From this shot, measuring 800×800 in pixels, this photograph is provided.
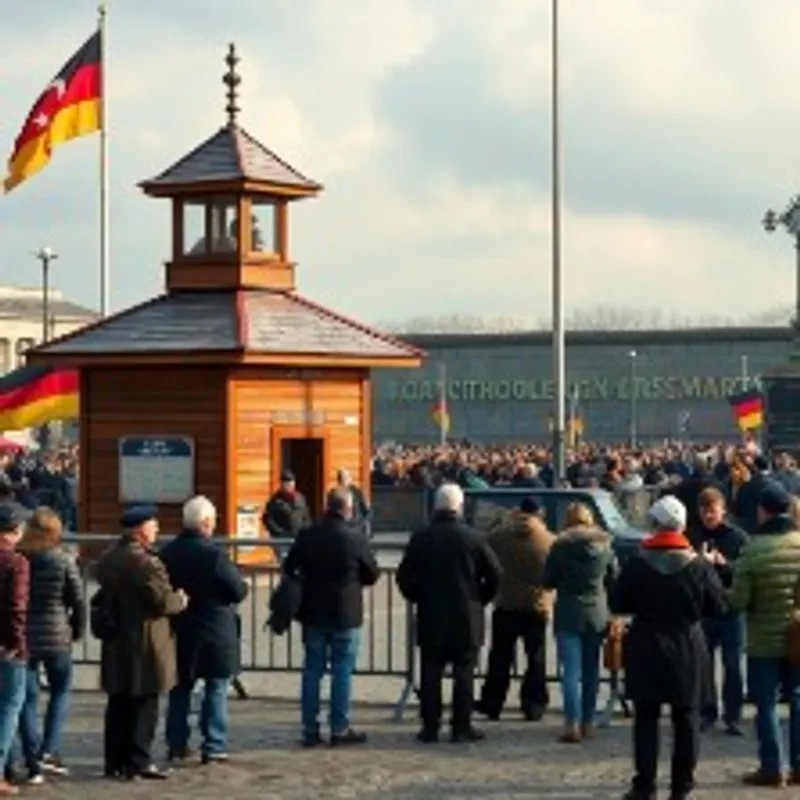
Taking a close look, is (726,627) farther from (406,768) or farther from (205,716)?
(205,716)

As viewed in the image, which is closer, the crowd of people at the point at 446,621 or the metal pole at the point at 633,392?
the crowd of people at the point at 446,621

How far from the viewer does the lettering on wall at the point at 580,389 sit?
86875 mm

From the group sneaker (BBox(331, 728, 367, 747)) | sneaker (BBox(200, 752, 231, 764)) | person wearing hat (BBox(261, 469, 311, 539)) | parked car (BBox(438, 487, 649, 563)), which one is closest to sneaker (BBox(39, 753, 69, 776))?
sneaker (BBox(200, 752, 231, 764))

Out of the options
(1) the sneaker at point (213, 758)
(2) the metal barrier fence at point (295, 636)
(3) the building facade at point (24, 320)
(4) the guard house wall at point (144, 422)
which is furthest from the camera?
(3) the building facade at point (24, 320)

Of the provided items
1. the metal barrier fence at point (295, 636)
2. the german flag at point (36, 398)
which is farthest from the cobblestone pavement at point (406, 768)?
the german flag at point (36, 398)

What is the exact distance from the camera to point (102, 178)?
115 feet

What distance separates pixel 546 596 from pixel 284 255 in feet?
46.2

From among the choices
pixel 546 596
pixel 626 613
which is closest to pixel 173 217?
pixel 546 596

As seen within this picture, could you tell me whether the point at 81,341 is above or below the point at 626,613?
above

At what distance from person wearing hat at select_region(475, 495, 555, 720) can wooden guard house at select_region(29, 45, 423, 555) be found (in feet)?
37.1

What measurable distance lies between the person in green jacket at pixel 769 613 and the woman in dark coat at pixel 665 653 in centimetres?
83

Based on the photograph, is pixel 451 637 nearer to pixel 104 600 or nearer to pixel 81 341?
pixel 104 600

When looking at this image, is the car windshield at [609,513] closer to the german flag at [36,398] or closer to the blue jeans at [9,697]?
the blue jeans at [9,697]

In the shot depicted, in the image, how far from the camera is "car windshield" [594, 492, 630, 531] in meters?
21.2
